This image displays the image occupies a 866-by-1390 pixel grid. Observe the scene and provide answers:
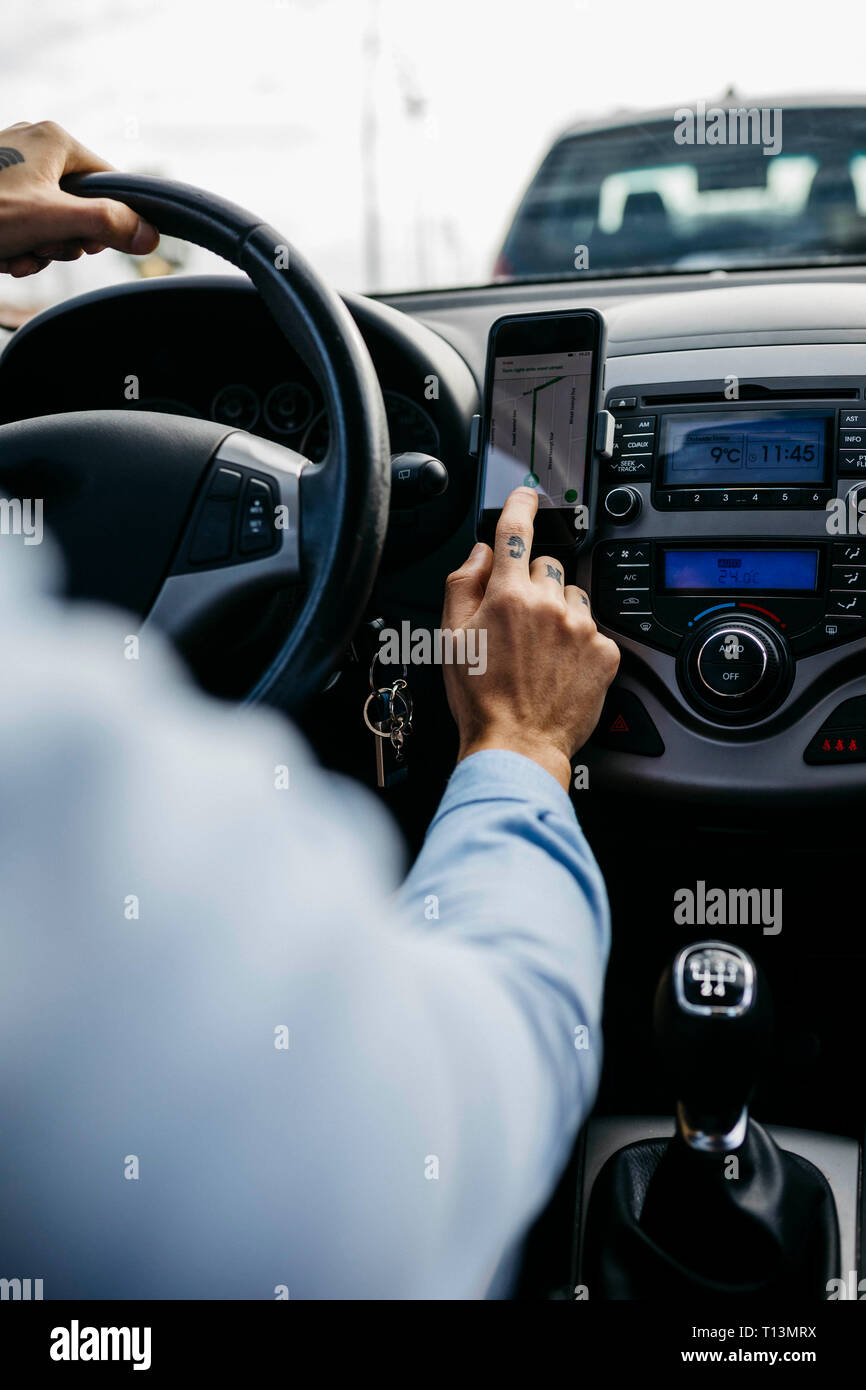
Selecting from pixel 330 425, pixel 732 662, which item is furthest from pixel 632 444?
pixel 330 425

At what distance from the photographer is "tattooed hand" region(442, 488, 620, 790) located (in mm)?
1080

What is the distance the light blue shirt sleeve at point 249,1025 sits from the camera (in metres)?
0.65

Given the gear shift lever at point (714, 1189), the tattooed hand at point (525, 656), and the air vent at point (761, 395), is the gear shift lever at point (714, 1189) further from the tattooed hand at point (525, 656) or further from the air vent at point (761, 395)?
the air vent at point (761, 395)

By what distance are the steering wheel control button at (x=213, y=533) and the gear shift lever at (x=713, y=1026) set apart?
0.56m

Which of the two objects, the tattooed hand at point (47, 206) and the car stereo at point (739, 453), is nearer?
the tattooed hand at point (47, 206)

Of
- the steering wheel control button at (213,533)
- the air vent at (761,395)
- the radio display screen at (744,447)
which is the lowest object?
the steering wheel control button at (213,533)

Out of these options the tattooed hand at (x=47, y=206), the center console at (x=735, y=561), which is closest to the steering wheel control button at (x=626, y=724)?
the center console at (x=735, y=561)

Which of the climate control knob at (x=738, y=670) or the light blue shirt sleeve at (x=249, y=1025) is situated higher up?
the climate control knob at (x=738, y=670)

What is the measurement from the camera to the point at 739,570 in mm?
1368

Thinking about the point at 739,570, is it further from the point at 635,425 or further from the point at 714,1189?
the point at 714,1189

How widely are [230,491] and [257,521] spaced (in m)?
0.04

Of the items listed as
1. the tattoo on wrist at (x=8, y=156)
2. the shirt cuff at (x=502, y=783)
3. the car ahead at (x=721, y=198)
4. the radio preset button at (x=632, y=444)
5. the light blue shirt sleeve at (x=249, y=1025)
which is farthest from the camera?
the car ahead at (x=721, y=198)
